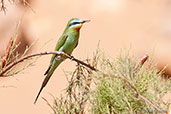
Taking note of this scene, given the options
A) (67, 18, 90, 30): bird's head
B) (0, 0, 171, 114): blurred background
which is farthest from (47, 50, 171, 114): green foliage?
(0, 0, 171, 114): blurred background

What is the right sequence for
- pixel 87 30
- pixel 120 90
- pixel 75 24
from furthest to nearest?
pixel 87 30, pixel 75 24, pixel 120 90

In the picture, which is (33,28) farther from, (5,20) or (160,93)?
(160,93)

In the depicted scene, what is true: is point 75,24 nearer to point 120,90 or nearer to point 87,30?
point 120,90

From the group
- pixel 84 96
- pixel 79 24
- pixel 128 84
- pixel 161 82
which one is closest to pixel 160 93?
pixel 161 82

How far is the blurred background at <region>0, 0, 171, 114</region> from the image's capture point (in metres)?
5.04

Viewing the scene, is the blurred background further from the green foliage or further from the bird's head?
the green foliage

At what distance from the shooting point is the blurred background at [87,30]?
199 inches

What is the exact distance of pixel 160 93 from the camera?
1516 millimetres

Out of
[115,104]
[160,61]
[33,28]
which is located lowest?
[115,104]

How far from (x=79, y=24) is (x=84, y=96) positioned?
1.18 metres

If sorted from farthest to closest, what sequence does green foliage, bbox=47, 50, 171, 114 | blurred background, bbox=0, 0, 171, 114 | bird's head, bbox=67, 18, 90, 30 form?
blurred background, bbox=0, 0, 171, 114, bird's head, bbox=67, 18, 90, 30, green foliage, bbox=47, 50, 171, 114

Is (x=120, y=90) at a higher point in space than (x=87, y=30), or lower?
lower

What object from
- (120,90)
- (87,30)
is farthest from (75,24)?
(87,30)

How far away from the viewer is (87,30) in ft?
17.8
